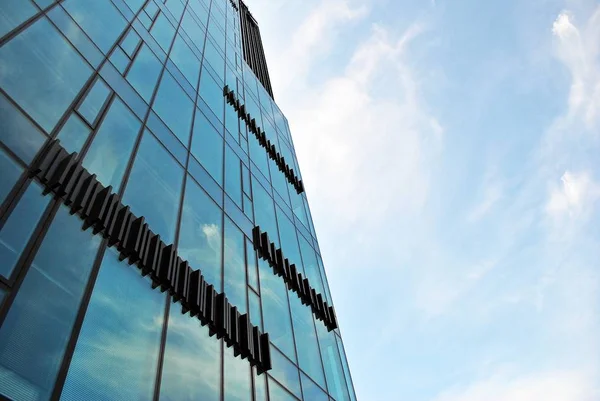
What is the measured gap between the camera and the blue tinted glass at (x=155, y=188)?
10.7 metres

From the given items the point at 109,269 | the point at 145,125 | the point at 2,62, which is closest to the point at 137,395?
the point at 109,269

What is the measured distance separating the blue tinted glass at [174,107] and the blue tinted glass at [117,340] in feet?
Result: 21.7

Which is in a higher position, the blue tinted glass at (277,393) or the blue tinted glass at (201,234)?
the blue tinted glass at (201,234)

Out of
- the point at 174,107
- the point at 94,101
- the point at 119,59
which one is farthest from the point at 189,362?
the point at 174,107

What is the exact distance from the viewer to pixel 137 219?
9.77 meters

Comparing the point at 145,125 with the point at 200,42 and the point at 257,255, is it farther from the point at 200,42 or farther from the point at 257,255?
the point at 200,42

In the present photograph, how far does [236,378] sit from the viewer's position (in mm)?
11094

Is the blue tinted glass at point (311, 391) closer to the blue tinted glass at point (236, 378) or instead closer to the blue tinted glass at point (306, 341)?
the blue tinted glass at point (306, 341)

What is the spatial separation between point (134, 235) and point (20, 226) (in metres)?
2.62

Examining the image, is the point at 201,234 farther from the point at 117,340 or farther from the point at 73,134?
the point at 117,340

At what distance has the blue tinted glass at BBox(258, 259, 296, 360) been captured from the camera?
47.3 ft

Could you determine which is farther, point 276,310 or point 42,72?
point 276,310

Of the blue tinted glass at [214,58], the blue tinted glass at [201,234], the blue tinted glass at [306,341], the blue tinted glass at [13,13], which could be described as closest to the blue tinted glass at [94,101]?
the blue tinted glass at [13,13]

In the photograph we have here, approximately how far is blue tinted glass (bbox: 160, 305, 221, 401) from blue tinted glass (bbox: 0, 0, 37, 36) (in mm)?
7002
